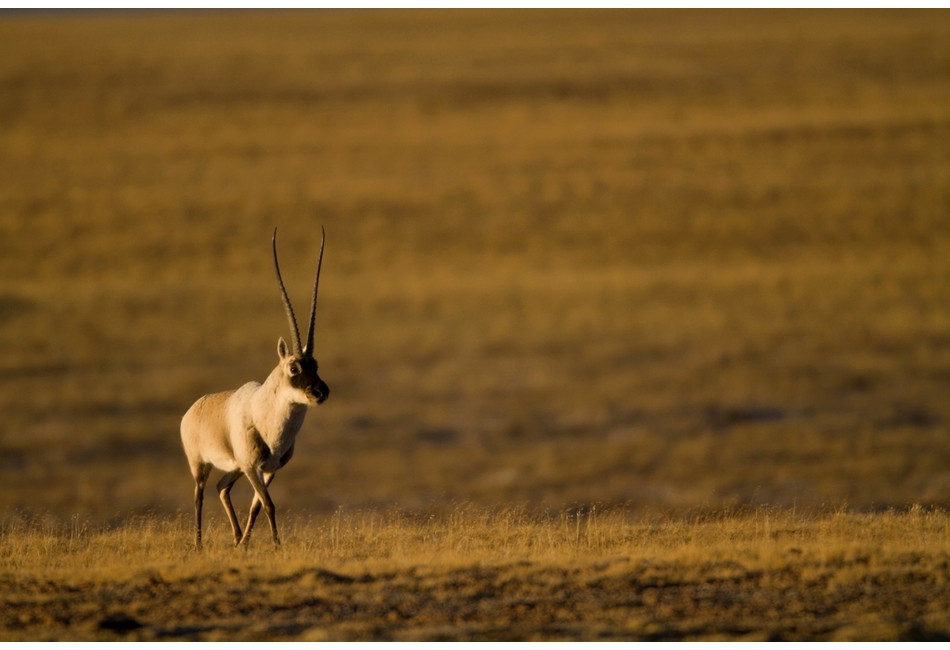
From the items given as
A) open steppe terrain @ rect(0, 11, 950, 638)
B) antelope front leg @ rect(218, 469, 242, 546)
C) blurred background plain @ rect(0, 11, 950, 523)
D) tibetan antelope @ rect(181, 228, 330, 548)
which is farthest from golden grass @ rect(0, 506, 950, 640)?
blurred background plain @ rect(0, 11, 950, 523)

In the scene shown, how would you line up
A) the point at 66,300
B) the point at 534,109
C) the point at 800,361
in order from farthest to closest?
the point at 534,109 < the point at 66,300 < the point at 800,361

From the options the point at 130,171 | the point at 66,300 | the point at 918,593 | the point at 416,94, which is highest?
the point at 416,94

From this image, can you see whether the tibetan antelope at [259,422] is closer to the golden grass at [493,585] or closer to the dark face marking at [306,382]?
the dark face marking at [306,382]

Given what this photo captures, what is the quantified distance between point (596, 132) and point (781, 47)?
38.1 feet

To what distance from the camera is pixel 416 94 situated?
67000 millimetres

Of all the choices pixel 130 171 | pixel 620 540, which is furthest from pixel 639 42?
pixel 620 540

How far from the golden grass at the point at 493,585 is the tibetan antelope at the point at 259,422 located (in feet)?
2.42

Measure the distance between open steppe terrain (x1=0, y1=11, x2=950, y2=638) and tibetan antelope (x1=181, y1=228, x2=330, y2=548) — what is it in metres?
0.98

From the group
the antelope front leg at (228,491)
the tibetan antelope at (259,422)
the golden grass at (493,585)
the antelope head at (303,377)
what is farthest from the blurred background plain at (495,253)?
the antelope head at (303,377)

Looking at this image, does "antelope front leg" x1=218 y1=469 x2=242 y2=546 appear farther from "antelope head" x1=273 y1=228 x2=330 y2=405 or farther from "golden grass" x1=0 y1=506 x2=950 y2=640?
"antelope head" x1=273 y1=228 x2=330 y2=405

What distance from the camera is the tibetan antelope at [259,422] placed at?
1001 cm

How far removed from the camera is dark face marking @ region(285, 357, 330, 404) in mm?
9914

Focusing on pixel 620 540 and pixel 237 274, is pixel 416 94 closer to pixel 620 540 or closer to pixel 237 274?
pixel 237 274

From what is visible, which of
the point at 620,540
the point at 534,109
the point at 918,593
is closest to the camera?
the point at 918,593
